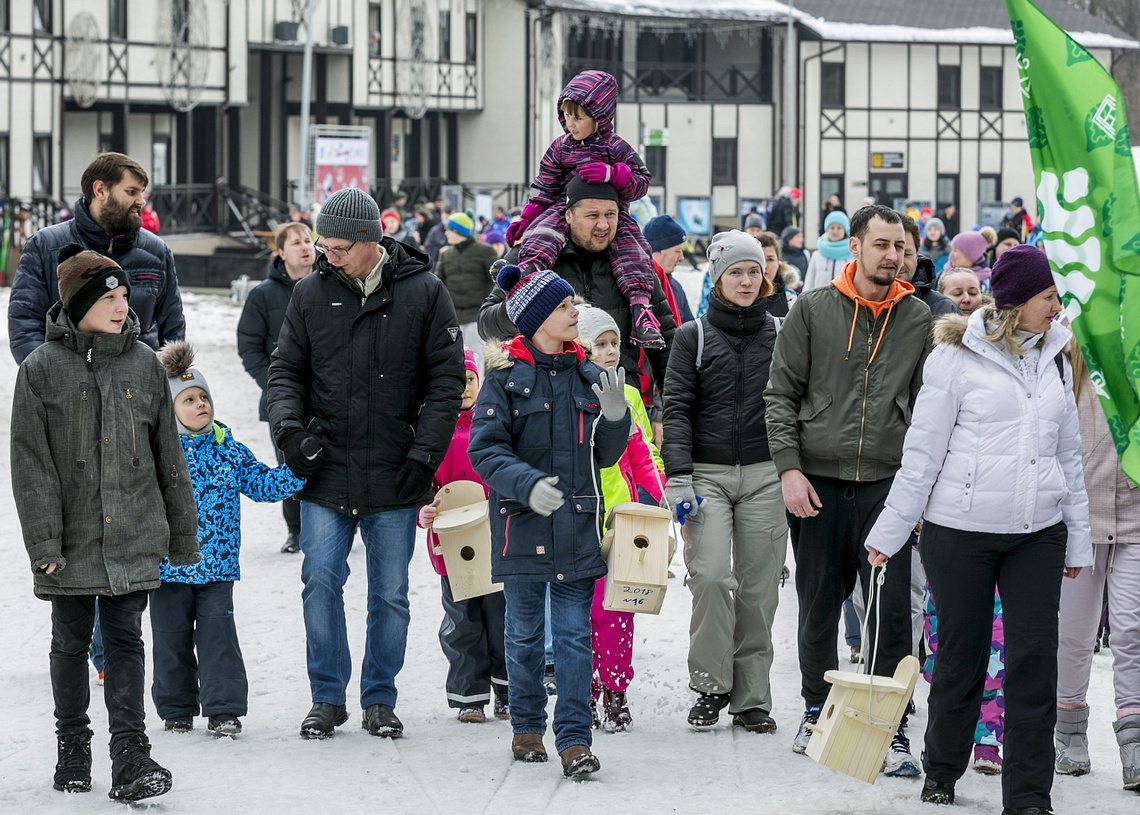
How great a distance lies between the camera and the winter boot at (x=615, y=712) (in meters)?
6.15

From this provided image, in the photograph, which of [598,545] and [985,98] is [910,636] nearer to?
[598,545]

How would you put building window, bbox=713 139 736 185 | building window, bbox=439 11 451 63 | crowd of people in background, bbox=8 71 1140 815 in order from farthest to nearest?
building window, bbox=713 139 736 185 < building window, bbox=439 11 451 63 < crowd of people in background, bbox=8 71 1140 815

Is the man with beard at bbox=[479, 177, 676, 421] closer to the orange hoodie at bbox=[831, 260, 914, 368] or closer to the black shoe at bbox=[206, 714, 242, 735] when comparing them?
the orange hoodie at bbox=[831, 260, 914, 368]

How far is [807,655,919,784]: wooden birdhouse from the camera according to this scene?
5.09 metres

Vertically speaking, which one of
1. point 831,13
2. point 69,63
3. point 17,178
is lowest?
point 17,178

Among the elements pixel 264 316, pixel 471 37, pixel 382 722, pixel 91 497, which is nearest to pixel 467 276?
pixel 264 316

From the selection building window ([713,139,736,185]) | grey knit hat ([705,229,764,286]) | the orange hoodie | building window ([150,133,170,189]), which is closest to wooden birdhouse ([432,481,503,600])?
grey knit hat ([705,229,764,286])

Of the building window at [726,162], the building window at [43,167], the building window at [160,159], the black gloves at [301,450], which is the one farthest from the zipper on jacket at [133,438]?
the building window at [726,162]

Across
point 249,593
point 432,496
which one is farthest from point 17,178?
point 432,496

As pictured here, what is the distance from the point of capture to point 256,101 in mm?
38375

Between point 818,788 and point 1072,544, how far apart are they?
45.4 inches

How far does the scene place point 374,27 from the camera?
40594 millimetres

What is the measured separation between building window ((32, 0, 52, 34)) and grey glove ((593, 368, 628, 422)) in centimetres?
2851

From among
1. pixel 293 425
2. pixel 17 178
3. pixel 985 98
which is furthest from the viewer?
pixel 985 98
